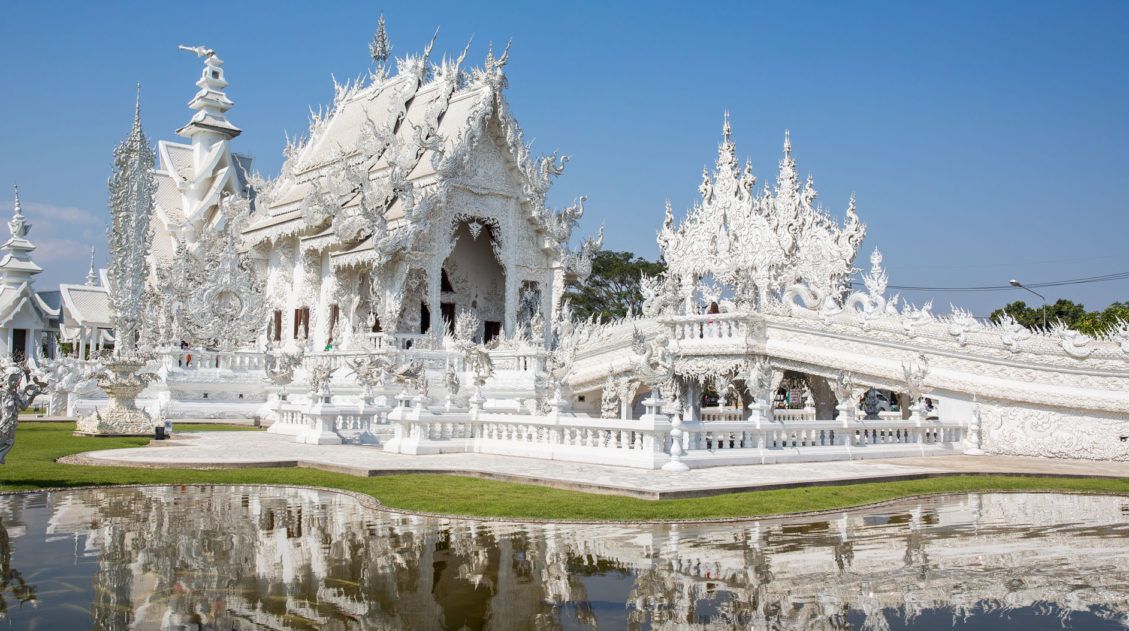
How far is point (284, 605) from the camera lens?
14.4 ft

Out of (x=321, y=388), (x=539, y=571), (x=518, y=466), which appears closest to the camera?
(x=539, y=571)

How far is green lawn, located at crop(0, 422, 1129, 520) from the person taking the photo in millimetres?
7465

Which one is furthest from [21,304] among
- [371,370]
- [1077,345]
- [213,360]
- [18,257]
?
[1077,345]

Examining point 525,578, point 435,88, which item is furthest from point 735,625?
point 435,88

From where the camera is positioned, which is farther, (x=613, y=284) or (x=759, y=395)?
(x=613, y=284)

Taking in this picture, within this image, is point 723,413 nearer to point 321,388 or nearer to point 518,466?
point 321,388

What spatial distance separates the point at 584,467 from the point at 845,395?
549 cm

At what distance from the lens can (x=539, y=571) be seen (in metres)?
5.27

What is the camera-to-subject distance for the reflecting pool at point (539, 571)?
168 inches

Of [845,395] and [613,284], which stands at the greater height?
[613,284]

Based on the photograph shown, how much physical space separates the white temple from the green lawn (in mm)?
2114

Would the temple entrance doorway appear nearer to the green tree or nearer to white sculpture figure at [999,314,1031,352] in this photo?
white sculpture figure at [999,314,1031,352]

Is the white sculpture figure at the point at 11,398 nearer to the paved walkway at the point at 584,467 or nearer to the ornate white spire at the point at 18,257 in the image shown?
the paved walkway at the point at 584,467

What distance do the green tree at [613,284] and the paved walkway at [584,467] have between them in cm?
3375
